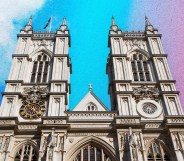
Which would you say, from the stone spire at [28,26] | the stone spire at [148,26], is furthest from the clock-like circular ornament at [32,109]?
the stone spire at [148,26]

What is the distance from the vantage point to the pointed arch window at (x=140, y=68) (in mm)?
31062

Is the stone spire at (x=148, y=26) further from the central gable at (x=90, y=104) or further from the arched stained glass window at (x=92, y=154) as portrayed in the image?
the arched stained glass window at (x=92, y=154)

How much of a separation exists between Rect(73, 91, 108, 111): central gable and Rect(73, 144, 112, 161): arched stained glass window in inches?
177

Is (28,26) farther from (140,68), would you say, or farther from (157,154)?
(157,154)

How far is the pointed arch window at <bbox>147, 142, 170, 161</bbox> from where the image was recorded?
24.1 meters

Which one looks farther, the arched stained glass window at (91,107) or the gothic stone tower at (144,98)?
→ the arched stained glass window at (91,107)

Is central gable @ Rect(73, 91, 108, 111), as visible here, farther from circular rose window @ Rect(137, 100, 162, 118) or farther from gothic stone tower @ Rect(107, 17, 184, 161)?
circular rose window @ Rect(137, 100, 162, 118)

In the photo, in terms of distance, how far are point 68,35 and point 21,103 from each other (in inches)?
409

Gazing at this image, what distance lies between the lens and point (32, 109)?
2748cm

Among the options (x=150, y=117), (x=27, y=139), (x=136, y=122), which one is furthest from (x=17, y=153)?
(x=150, y=117)

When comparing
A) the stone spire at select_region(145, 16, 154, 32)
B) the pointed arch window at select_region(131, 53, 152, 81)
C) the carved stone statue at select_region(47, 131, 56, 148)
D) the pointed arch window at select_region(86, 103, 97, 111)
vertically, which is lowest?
the carved stone statue at select_region(47, 131, 56, 148)

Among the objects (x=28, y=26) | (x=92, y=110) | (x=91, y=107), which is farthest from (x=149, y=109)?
(x=28, y=26)

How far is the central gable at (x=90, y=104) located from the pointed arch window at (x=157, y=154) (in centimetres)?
574

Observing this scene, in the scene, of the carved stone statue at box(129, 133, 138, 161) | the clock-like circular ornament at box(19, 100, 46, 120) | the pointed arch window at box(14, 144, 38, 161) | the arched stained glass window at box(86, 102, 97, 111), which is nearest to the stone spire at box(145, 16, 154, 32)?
the arched stained glass window at box(86, 102, 97, 111)
